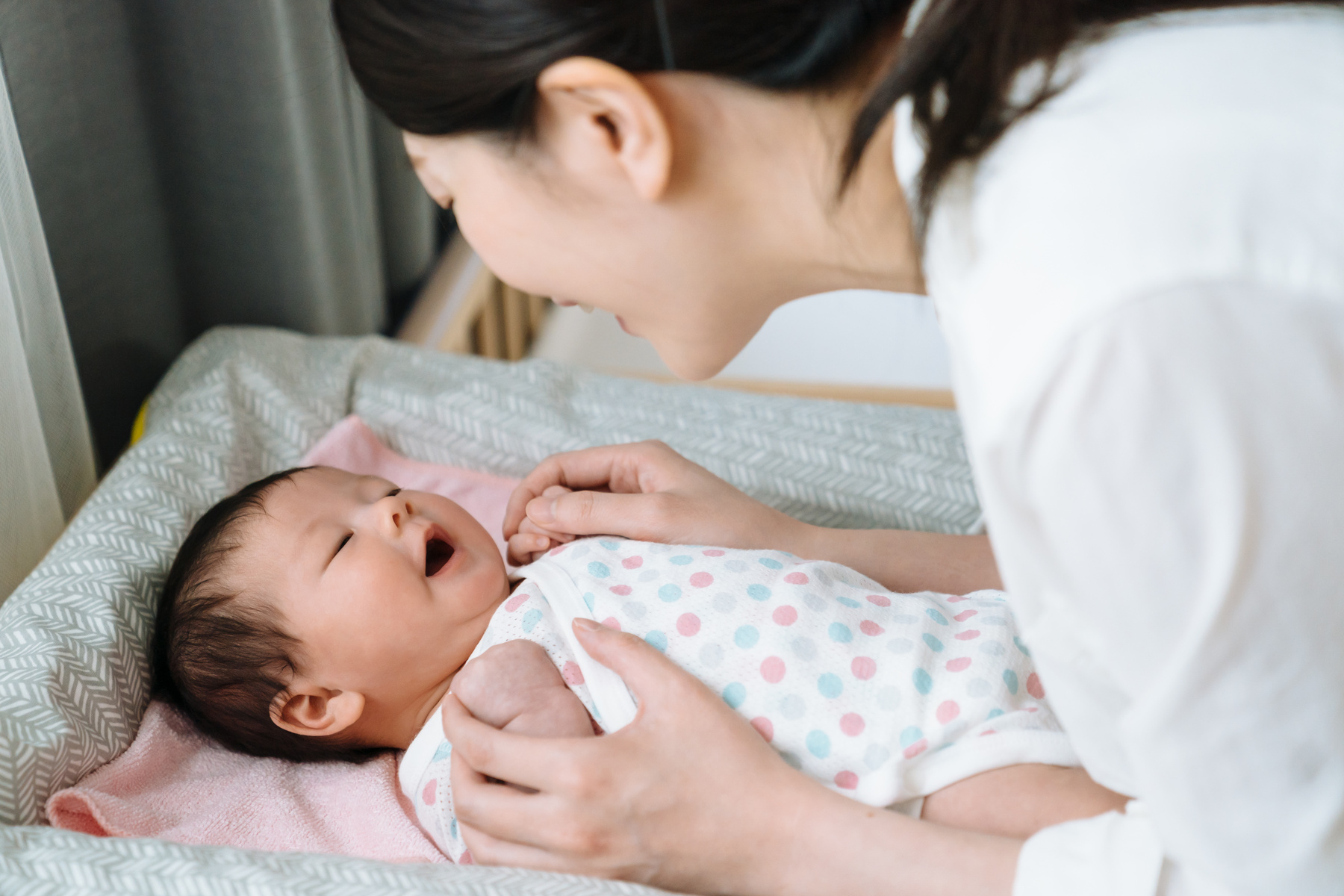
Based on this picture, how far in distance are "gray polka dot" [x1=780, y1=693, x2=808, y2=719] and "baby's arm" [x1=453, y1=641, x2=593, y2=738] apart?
18 centimetres

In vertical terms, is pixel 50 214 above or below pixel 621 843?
above

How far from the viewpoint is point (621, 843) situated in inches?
32.6

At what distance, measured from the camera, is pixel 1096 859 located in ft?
2.45

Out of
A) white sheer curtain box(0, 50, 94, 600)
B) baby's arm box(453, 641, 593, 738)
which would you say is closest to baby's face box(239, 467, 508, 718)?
baby's arm box(453, 641, 593, 738)

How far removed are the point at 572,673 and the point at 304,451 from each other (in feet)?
2.01

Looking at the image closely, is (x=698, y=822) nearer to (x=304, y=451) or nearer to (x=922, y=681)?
(x=922, y=681)

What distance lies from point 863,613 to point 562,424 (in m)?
0.62

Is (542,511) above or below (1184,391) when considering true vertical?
below


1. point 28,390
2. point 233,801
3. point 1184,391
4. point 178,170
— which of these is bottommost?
point 233,801

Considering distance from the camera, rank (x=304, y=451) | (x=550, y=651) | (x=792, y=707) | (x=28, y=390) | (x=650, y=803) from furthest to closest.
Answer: (x=304, y=451)
(x=28, y=390)
(x=550, y=651)
(x=792, y=707)
(x=650, y=803)

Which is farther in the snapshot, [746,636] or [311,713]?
[311,713]

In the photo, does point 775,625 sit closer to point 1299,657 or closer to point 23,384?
point 1299,657

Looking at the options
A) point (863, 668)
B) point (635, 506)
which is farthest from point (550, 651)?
point (863, 668)

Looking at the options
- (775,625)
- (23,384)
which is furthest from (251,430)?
(775,625)
